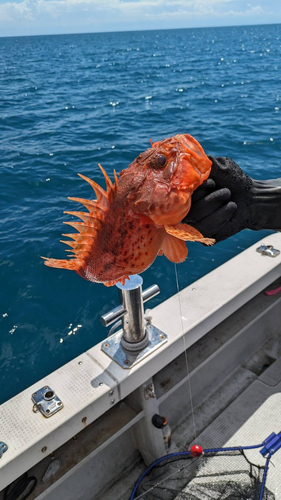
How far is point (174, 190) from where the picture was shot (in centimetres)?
205

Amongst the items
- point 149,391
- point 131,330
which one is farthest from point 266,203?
point 149,391

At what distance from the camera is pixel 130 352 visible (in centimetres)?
337

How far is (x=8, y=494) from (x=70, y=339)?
3.02m

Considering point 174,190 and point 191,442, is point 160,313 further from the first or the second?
point 174,190

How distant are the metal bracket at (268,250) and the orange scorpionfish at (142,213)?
2643 millimetres

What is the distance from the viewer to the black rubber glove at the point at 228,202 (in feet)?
7.06

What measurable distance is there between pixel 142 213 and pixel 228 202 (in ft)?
1.69

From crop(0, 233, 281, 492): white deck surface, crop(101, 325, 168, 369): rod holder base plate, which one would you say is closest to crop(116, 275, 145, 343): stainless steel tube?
crop(101, 325, 168, 369): rod holder base plate

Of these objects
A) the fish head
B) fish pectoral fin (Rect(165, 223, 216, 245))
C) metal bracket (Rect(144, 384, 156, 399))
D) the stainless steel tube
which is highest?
the fish head

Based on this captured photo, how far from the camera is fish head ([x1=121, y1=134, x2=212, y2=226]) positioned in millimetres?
2053

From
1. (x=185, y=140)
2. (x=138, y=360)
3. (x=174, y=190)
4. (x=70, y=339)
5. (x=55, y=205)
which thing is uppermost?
(x=185, y=140)

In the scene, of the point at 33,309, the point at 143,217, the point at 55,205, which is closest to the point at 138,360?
the point at 143,217

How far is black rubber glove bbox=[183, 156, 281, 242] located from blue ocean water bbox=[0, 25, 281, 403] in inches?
160

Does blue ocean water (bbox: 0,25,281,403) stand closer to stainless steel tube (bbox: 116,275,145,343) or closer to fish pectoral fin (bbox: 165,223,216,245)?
stainless steel tube (bbox: 116,275,145,343)
